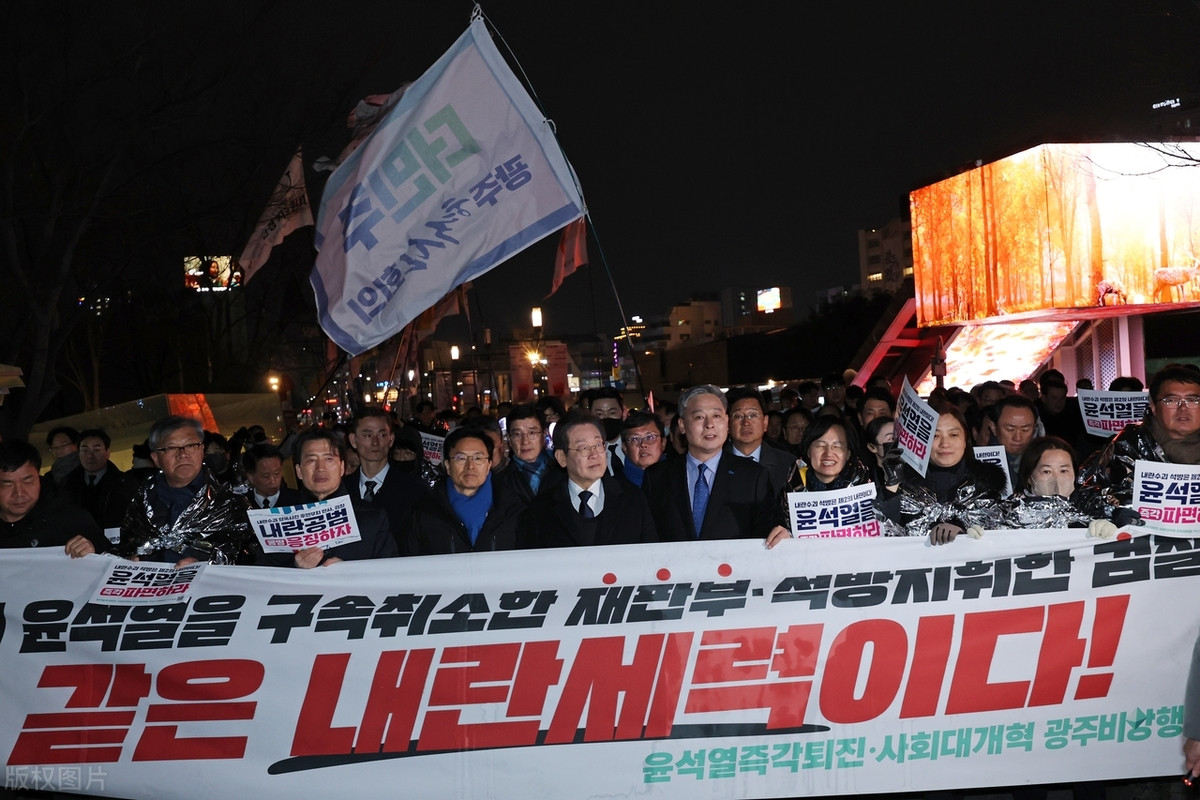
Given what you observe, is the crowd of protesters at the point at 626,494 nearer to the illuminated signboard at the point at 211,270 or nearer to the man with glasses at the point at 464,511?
the man with glasses at the point at 464,511

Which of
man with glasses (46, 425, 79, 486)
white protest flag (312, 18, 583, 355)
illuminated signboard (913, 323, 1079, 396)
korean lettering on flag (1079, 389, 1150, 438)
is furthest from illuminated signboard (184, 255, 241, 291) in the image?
korean lettering on flag (1079, 389, 1150, 438)

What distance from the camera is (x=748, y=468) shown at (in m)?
4.84

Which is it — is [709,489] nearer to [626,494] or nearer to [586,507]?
[626,494]

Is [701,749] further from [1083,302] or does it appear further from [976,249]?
[976,249]

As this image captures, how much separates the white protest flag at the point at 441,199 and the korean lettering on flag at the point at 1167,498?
126 inches

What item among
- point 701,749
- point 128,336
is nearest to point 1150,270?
point 701,749

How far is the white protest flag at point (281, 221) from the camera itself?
8.34 metres

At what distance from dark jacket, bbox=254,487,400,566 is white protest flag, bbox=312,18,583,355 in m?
1.42

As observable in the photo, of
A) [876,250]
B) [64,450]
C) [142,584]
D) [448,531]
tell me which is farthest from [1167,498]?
[876,250]

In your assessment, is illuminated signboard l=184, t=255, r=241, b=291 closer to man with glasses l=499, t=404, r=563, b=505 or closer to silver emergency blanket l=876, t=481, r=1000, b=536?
man with glasses l=499, t=404, r=563, b=505

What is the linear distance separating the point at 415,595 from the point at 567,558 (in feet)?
2.09

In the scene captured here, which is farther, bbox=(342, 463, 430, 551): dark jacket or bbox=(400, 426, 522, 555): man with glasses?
bbox=(342, 463, 430, 551): dark jacket

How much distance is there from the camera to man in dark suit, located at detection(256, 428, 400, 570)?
14.6 feet

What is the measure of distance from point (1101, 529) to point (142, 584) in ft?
12.7
